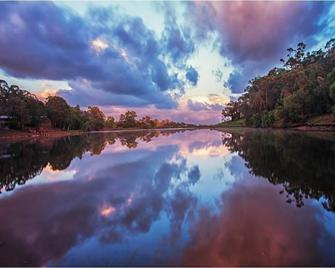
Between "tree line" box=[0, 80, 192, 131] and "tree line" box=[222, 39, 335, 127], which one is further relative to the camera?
"tree line" box=[0, 80, 192, 131]

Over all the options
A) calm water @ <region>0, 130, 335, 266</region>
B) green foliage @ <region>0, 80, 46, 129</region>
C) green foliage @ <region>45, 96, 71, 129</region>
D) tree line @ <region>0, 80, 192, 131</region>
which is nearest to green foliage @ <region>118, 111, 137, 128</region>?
tree line @ <region>0, 80, 192, 131</region>

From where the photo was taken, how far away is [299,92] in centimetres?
6706

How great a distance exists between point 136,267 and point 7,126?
94.4m

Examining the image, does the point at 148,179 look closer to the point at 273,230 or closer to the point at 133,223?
the point at 133,223

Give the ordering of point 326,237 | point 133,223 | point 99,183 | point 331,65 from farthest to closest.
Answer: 1. point 331,65
2. point 99,183
3. point 133,223
4. point 326,237

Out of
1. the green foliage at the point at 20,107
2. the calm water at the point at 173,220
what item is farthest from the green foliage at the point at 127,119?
the calm water at the point at 173,220

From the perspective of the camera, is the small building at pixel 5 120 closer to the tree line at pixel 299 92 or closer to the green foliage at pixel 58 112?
the green foliage at pixel 58 112

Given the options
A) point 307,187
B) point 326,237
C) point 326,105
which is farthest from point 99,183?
point 326,105

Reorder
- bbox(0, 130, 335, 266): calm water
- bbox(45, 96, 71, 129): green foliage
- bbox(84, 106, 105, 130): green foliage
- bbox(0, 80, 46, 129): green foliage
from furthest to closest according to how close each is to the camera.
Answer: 1. bbox(84, 106, 105, 130): green foliage
2. bbox(45, 96, 71, 129): green foliage
3. bbox(0, 80, 46, 129): green foliage
4. bbox(0, 130, 335, 266): calm water

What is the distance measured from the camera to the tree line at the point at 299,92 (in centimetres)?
6353

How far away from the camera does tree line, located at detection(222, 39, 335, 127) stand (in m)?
63.5

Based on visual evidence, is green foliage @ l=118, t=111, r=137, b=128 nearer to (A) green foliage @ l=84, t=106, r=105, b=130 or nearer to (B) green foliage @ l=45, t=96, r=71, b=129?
(A) green foliage @ l=84, t=106, r=105, b=130

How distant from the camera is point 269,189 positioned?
11.4 meters

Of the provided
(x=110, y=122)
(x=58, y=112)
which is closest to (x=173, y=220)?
(x=58, y=112)
